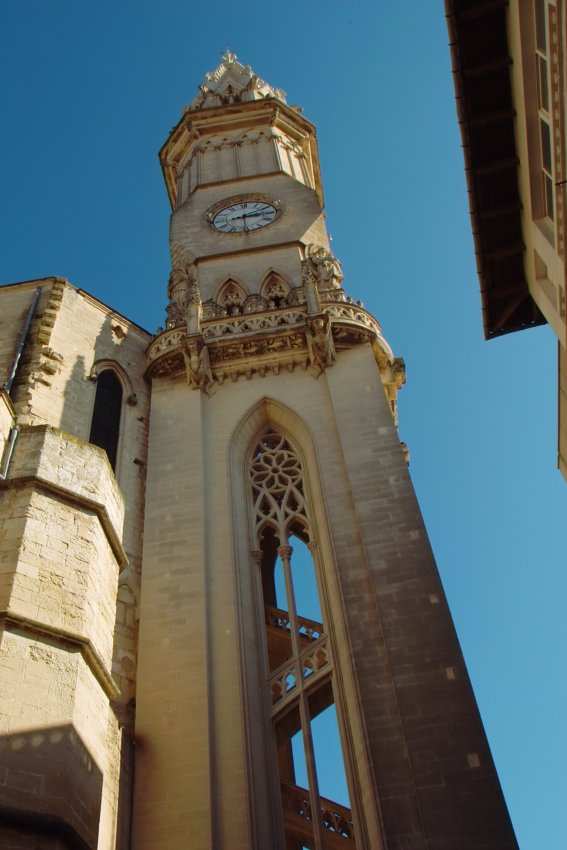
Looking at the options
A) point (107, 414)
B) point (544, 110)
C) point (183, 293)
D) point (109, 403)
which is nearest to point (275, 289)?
point (183, 293)

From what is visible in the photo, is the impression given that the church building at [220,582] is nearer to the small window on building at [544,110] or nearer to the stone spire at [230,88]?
the small window on building at [544,110]

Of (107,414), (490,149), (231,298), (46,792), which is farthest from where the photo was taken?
(231,298)

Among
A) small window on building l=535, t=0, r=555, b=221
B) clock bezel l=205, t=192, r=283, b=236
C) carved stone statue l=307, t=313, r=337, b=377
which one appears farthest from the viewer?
clock bezel l=205, t=192, r=283, b=236

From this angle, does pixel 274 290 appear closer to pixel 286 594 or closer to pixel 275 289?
pixel 275 289

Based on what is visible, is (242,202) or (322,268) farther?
(242,202)

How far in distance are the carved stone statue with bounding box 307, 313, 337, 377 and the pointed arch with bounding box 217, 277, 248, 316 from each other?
2.83m

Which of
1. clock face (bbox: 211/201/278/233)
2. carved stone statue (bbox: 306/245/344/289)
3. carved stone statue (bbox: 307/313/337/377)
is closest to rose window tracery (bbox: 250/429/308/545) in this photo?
carved stone statue (bbox: 307/313/337/377)

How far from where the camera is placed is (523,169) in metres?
10.9

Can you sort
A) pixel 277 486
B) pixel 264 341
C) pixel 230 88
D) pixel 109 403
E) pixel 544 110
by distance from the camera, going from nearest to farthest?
pixel 544 110
pixel 277 486
pixel 109 403
pixel 264 341
pixel 230 88

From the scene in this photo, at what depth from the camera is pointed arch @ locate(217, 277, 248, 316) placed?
2062 cm

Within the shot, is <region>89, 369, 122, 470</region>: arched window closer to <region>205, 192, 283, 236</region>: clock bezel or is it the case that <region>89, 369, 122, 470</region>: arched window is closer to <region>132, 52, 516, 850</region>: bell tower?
<region>132, 52, 516, 850</region>: bell tower

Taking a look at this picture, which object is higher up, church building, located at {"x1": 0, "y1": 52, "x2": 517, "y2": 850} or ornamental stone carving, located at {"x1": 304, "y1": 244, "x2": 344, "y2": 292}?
ornamental stone carving, located at {"x1": 304, "y1": 244, "x2": 344, "y2": 292}

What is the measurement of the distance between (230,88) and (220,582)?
2294 centimetres

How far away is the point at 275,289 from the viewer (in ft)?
69.3
